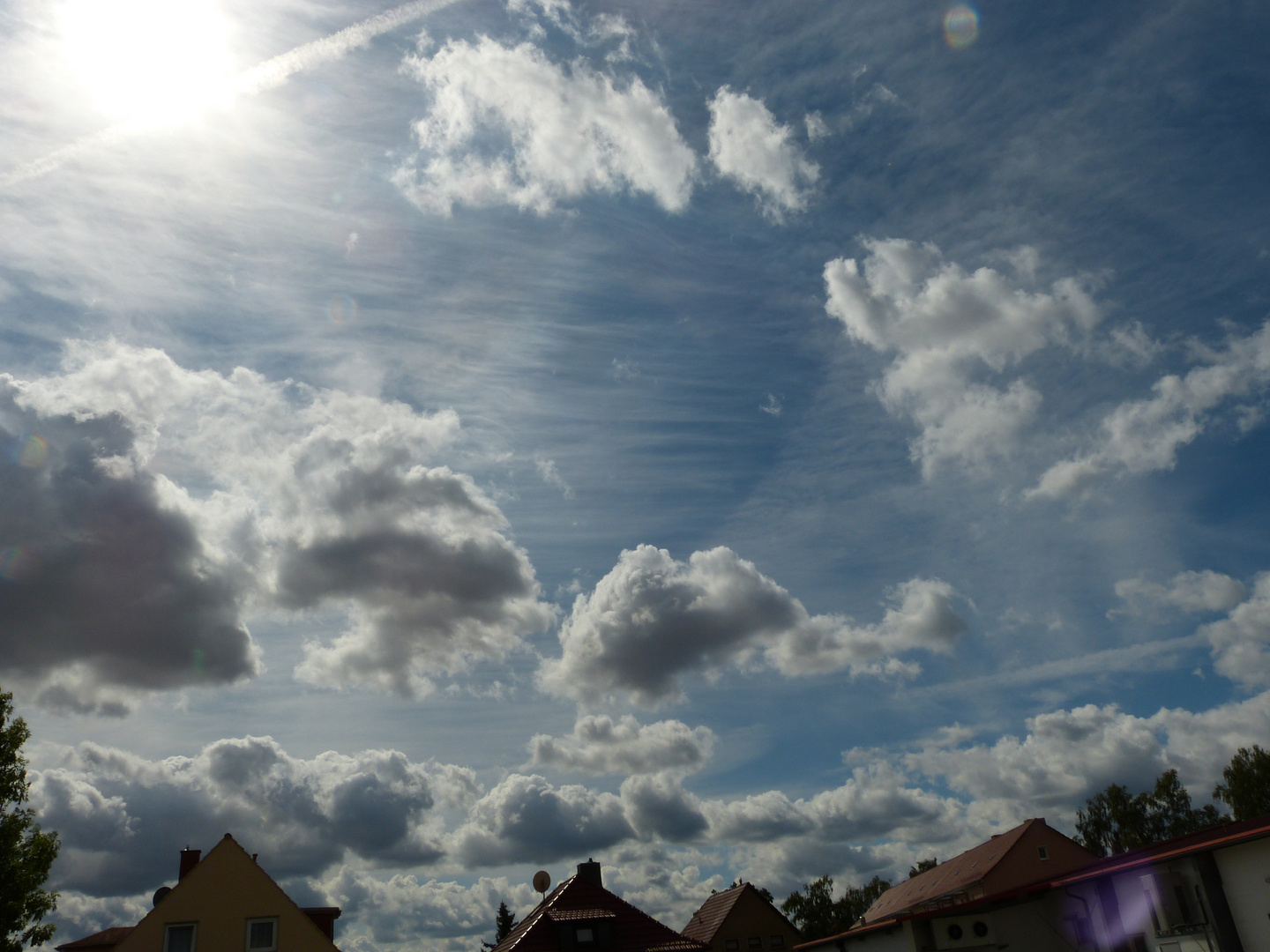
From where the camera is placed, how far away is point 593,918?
172 ft

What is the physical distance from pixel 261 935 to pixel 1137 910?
123 ft

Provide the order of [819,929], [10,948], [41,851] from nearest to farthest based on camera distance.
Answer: [10,948], [41,851], [819,929]

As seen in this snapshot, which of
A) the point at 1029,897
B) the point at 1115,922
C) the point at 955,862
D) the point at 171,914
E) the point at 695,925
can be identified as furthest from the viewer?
the point at 955,862

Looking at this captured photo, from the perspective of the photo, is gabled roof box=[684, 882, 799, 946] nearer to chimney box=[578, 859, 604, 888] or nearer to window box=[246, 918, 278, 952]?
chimney box=[578, 859, 604, 888]

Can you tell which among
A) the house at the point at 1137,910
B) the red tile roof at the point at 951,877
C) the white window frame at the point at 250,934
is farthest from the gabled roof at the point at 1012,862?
the white window frame at the point at 250,934

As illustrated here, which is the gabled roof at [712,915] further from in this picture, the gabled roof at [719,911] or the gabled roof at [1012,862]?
the gabled roof at [1012,862]

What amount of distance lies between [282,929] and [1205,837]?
3940cm

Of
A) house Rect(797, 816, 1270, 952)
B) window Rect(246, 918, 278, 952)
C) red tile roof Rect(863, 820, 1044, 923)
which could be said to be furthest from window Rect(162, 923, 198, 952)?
red tile roof Rect(863, 820, 1044, 923)

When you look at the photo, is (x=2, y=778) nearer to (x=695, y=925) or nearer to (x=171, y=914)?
(x=171, y=914)

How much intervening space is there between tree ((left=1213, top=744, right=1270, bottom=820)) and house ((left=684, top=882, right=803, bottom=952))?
4936cm

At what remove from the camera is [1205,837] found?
96.1 ft

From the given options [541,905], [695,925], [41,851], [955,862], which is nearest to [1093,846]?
[955,862]

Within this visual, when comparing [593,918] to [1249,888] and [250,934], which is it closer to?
[250,934]

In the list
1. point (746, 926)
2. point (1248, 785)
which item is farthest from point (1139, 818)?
point (746, 926)
